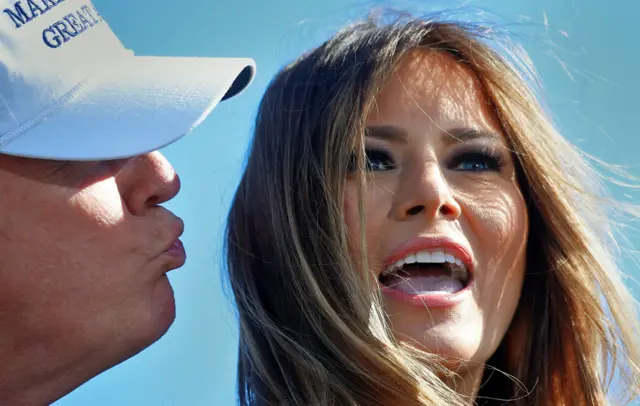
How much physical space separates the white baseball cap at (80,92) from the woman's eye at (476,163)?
98 cm

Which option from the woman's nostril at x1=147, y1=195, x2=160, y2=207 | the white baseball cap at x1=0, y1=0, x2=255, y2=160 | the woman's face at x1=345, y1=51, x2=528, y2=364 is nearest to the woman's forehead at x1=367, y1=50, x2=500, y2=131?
the woman's face at x1=345, y1=51, x2=528, y2=364

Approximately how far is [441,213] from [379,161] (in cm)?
27

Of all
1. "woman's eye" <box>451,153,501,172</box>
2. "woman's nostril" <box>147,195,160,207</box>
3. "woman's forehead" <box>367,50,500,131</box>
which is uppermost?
"woman's forehead" <box>367,50,500,131</box>

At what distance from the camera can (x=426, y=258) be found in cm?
233

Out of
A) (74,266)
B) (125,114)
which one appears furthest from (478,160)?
(74,266)

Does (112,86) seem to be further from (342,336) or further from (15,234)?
(342,336)

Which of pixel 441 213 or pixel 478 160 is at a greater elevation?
pixel 478 160

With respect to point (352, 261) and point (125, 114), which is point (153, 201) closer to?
point (125, 114)

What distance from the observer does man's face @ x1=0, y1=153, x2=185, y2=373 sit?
1.57 metres

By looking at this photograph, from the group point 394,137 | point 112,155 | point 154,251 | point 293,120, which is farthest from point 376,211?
point 112,155

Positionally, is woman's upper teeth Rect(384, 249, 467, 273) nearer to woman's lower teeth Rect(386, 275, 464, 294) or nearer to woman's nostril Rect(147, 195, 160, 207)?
woman's lower teeth Rect(386, 275, 464, 294)

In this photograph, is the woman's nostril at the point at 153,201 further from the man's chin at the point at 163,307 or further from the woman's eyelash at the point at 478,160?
the woman's eyelash at the point at 478,160

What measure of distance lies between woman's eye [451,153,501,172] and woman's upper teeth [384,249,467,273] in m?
0.36

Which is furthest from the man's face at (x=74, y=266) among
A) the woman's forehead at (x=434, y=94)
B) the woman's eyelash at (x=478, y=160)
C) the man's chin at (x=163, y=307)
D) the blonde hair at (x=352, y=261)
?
the woman's eyelash at (x=478, y=160)
